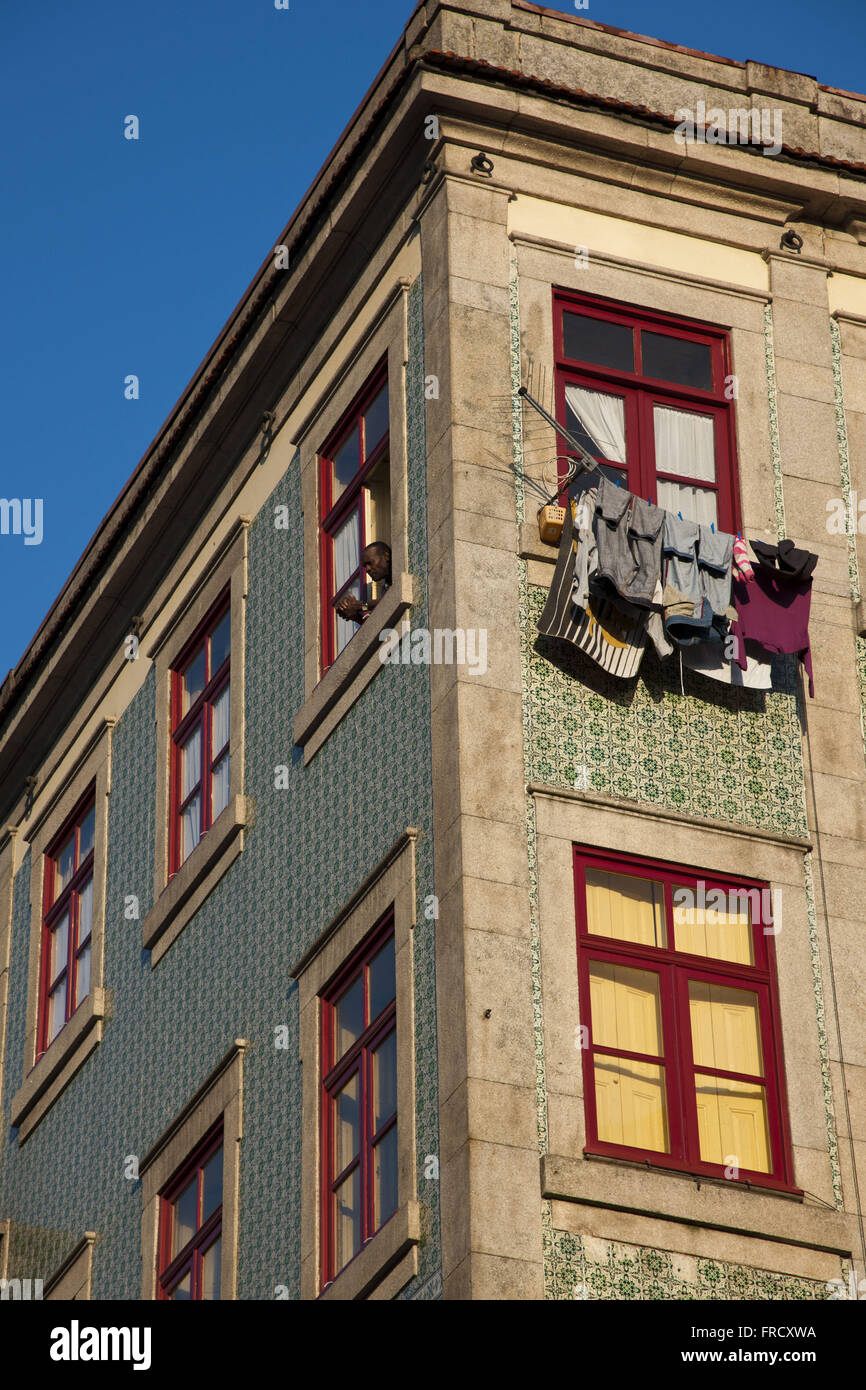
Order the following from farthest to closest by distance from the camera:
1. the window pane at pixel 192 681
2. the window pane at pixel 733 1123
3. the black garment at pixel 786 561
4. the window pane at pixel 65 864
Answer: the window pane at pixel 65 864 → the window pane at pixel 192 681 → the black garment at pixel 786 561 → the window pane at pixel 733 1123

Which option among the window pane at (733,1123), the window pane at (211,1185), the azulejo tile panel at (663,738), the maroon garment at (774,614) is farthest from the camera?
the window pane at (211,1185)

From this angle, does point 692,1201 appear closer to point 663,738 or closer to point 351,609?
point 663,738

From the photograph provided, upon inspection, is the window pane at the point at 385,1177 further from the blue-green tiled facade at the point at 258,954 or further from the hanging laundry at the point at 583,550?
the hanging laundry at the point at 583,550

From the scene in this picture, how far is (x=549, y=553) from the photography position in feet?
68.7

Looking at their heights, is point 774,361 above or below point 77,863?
above

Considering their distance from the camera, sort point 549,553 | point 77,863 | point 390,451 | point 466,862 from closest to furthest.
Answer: point 466,862, point 549,553, point 390,451, point 77,863

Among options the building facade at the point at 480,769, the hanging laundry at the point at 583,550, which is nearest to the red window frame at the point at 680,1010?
the building facade at the point at 480,769

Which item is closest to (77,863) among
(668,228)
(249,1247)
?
(249,1247)

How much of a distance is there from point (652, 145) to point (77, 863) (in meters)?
9.65

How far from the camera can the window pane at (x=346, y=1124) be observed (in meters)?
20.5

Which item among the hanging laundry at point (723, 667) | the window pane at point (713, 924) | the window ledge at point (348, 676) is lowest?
the window pane at point (713, 924)

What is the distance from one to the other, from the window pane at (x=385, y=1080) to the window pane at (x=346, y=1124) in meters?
0.31

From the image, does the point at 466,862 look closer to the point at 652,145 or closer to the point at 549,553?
the point at 549,553

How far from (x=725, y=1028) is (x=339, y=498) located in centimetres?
609
